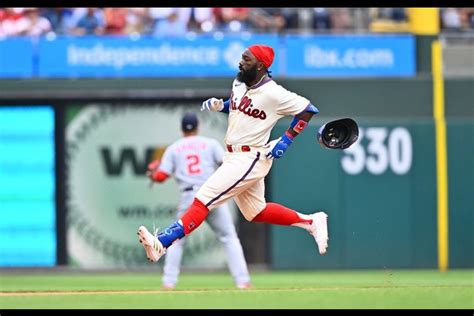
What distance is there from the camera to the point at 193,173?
13.2 m

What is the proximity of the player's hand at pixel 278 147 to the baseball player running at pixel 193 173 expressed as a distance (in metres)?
2.48

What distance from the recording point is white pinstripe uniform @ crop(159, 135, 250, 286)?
43.1 ft

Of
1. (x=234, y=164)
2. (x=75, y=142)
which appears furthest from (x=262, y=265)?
(x=234, y=164)

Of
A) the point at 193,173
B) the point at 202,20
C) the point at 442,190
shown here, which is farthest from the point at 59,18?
the point at 193,173

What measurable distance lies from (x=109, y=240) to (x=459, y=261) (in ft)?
16.1

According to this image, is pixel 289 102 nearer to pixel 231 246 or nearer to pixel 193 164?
pixel 193 164

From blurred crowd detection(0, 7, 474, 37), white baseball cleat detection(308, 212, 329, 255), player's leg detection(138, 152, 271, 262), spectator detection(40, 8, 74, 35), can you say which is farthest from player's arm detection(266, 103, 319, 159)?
spectator detection(40, 8, 74, 35)

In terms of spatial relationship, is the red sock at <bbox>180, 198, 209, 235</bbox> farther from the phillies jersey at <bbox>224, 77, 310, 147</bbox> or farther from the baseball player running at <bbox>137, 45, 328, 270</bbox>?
the phillies jersey at <bbox>224, 77, 310, 147</bbox>

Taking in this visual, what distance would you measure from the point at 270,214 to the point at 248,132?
869 millimetres

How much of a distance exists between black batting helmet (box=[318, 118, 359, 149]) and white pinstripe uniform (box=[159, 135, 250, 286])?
2.46 metres

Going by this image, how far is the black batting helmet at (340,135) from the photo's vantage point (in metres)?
10.9

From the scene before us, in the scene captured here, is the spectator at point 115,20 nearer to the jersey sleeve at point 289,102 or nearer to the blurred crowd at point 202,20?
the blurred crowd at point 202,20

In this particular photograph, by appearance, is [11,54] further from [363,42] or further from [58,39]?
[363,42]

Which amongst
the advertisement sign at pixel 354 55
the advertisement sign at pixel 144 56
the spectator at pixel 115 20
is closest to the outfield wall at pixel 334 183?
the advertisement sign at pixel 144 56
